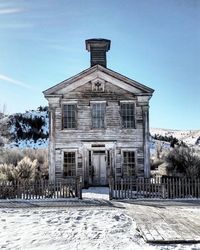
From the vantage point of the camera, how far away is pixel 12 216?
11930mm

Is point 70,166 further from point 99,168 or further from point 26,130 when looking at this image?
point 26,130

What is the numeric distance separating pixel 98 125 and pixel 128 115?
5.89 feet

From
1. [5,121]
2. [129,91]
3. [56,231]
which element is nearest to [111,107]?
[129,91]

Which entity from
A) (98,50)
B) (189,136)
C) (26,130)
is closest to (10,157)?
(98,50)

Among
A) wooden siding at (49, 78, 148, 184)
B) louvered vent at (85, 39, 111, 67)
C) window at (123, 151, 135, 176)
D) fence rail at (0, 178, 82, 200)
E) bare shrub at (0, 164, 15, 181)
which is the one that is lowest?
fence rail at (0, 178, 82, 200)

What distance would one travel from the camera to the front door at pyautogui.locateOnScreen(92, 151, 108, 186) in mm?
21969

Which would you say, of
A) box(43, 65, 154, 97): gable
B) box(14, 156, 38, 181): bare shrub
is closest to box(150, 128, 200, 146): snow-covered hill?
box(43, 65, 154, 97): gable

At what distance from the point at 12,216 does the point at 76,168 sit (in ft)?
A: 32.3

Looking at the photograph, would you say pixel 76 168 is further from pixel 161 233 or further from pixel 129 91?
pixel 161 233

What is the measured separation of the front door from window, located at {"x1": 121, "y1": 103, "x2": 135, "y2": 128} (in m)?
2.10

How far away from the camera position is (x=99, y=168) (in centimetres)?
2198

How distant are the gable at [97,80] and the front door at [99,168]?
3.93m

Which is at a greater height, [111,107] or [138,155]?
[111,107]

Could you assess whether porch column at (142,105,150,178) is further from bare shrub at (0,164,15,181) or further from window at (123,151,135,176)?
bare shrub at (0,164,15,181)
